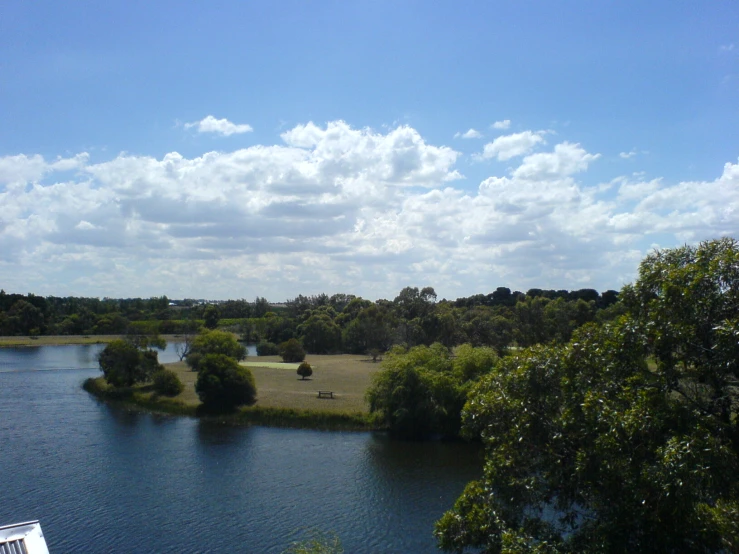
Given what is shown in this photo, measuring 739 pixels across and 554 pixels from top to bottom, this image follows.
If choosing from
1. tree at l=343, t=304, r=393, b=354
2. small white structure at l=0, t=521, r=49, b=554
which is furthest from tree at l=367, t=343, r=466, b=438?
tree at l=343, t=304, r=393, b=354

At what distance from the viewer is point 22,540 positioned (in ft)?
22.5

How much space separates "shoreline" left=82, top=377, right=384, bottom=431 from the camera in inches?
1772

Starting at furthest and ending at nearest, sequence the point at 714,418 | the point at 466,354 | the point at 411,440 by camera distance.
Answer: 1. the point at 466,354
2. the point at 411,440
3. the point at 714,418

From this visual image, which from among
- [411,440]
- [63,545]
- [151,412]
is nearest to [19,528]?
[63,545]

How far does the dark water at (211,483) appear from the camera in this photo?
24.5 m

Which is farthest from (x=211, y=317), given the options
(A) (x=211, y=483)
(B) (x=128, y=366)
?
(A) (x=211, y=483)

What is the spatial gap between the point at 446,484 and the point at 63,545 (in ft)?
58.2

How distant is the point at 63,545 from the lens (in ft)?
76.8

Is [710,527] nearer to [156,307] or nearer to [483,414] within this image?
[483,414]

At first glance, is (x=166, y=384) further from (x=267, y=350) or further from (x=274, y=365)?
(x=267, y=350)

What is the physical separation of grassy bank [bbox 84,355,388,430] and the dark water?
206 cm

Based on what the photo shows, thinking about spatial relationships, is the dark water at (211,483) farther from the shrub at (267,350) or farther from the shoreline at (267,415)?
the shrub at (267,350)

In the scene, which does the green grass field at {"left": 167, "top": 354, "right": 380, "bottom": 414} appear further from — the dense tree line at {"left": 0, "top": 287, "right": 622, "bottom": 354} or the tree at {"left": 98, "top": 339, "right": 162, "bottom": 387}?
the dense tree line at {"left": 0, "top": 287, "right": 622, "bottom": 354}

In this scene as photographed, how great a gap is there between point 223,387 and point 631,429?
Result: 1741 inches
